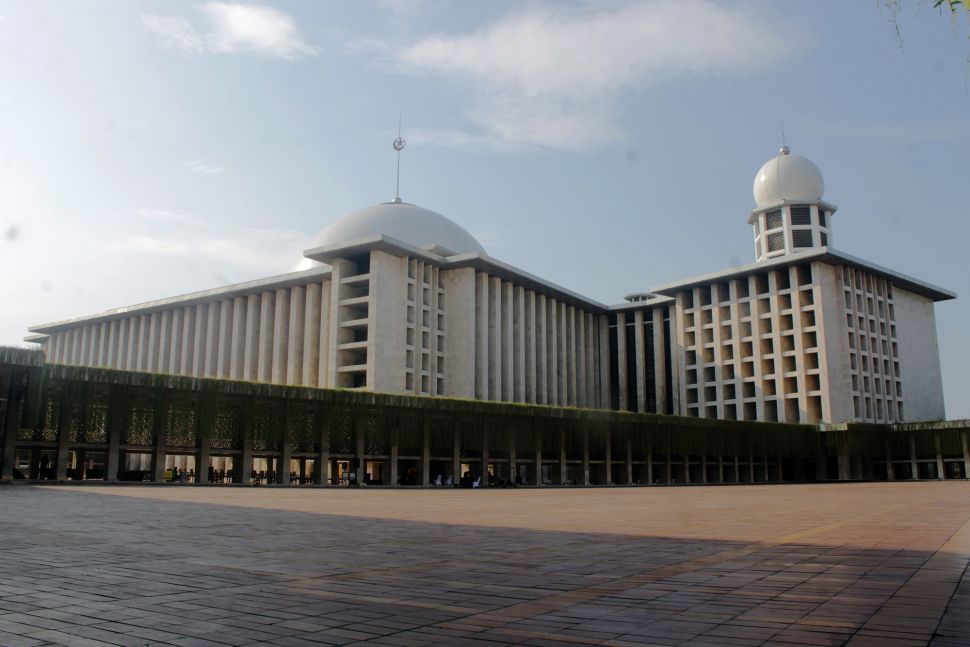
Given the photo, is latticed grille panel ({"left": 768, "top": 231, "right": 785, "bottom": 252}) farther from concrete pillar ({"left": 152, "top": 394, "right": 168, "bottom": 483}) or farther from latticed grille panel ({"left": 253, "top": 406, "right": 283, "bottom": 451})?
concrete pillar ({"left": 152, "top": 394, "right": 168, "bottom": 483})

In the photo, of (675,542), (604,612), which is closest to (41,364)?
(675,542)

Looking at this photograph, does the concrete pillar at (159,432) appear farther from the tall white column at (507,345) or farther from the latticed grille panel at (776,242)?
the latticed grille panel at (776,242)

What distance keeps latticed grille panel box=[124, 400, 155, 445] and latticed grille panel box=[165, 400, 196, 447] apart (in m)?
0.78

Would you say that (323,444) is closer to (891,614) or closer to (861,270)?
(891,614)

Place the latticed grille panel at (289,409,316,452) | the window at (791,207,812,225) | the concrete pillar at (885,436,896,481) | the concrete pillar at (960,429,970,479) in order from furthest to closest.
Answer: the window at (791,207,812,225)
the concrete pillar at (885,436,896,481)
the concrete pillar at (960,429,970,479)
the latticed grille panel at (289,409,316,452)

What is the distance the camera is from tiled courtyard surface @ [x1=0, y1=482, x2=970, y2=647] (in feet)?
15.5

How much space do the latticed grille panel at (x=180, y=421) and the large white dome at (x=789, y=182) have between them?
6084 cm

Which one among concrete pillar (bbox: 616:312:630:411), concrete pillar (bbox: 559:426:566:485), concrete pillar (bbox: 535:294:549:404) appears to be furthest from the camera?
concrete pillar (bbox: 616:312:630:411)

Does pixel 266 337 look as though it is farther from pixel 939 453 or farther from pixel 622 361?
pixel 939 453

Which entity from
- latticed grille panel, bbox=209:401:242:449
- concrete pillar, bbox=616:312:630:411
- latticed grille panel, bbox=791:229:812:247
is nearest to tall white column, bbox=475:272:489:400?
concrete pillar, bbox=616:312:630:411

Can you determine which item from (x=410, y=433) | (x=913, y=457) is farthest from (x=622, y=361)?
(x=410, y=433)

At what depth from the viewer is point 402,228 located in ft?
238

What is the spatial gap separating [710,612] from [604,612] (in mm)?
716

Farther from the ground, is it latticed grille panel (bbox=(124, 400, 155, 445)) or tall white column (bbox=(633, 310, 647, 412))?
tall white column (bbox=(633, 310, 647, 412))
